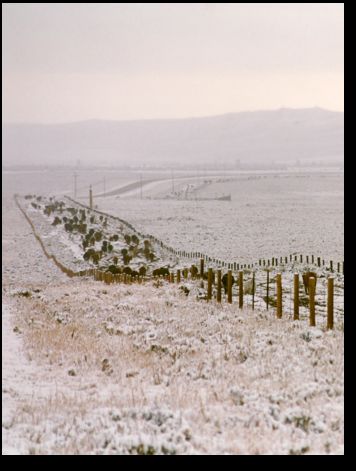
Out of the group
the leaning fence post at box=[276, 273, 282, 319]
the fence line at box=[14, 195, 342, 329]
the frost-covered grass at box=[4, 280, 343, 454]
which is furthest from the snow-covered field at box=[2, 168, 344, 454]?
the fence line at box=[14, 195, 342, 329]

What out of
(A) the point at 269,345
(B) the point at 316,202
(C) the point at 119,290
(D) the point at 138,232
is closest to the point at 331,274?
(C) the point at 119,290

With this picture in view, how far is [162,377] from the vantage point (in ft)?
31.7

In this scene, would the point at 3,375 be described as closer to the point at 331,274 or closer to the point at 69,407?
the point at 69,407

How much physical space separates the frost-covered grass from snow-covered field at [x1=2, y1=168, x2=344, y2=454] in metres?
0.02

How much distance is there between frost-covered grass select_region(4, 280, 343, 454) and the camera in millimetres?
7363

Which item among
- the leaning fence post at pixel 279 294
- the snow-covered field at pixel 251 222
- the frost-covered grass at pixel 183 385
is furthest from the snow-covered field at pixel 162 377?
the snow-covered field at pixel 251 222

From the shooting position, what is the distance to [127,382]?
31.4 feet

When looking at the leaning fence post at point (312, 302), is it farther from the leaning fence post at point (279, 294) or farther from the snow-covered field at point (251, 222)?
the snow-covered field at point (251, 222)

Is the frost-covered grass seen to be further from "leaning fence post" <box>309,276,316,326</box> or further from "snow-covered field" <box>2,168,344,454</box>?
"leaning fence post" <box>309,276,316,326</box>

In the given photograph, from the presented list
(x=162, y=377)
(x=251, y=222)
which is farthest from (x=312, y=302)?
(x=251, y=222)

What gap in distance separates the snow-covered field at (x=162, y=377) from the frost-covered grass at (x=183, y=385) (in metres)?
0.02

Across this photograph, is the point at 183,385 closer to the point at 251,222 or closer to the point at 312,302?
the point at 312,302
